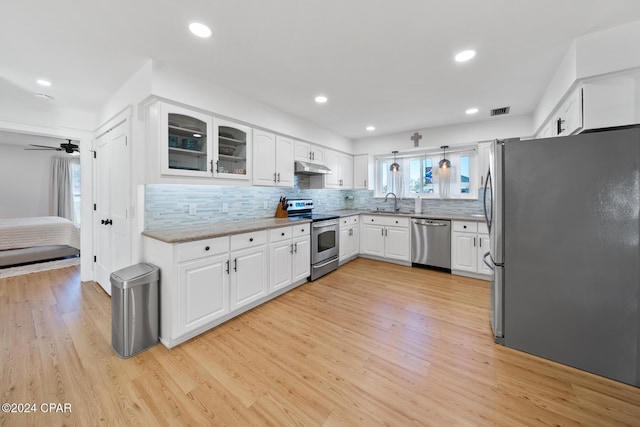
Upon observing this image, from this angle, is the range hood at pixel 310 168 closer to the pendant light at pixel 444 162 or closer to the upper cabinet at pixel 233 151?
the upper cabinet at pixel 233 151

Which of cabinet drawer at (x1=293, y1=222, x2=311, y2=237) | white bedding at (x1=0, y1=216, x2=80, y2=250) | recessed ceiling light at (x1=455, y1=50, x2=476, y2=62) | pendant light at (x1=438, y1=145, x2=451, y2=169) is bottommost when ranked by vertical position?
white bedding at (x1=0, y1=216, x2=80, y2=250)

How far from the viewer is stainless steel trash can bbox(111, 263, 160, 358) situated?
2.00m

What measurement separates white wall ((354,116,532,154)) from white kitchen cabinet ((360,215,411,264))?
1.46 m

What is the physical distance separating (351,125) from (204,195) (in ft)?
9.09

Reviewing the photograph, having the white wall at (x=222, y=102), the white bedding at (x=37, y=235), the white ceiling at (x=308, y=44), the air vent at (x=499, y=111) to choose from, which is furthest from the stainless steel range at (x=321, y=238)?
the white bedding at (x=37, y=235)

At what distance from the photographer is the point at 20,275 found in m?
3.93

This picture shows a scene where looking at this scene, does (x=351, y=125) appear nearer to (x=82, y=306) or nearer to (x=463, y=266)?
(x=463, y=266)

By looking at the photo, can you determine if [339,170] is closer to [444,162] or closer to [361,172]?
[361,172]

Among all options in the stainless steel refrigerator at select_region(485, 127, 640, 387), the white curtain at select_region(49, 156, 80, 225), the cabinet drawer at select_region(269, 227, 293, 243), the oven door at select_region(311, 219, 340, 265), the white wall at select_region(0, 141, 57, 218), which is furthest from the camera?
the white curtain at select_region(49, 156, 80, 225)

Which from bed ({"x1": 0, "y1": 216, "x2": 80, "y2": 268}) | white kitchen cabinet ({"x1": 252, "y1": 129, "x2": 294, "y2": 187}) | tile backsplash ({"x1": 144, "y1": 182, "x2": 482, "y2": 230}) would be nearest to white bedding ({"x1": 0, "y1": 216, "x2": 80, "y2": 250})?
bed ({"x1": 0, "y1": 216, "x2": 80, "y2": 268})

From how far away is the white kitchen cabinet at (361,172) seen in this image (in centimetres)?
537

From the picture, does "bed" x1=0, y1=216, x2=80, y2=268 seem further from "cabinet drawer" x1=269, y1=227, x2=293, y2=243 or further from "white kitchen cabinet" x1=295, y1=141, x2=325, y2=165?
"white kitchen cabinet" x1=295, y1=141, x2=325, y2=165

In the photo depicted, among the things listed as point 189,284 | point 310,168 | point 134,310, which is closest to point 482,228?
point 310,168

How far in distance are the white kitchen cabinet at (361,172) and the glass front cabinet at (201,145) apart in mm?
2927
